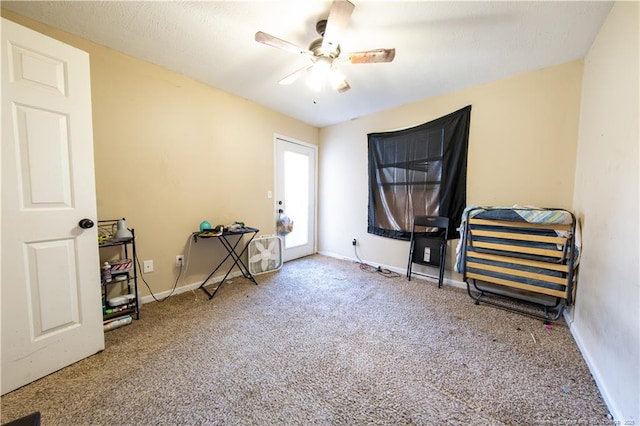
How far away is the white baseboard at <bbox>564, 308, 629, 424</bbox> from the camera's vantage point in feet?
3.67

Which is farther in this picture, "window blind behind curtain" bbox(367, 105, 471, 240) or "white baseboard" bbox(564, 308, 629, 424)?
"window blind behind curtain" bbox(367, 105, 471, 240)

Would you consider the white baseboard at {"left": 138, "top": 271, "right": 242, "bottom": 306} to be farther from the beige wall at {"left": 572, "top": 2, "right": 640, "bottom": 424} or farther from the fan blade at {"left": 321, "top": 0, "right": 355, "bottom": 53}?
the beige wall at {"left": 572, "top": 2, "right": 640, "bottom": 424}

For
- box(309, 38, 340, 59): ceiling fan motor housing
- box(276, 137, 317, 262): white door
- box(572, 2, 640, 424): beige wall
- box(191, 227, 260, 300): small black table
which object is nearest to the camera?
box(572, 2, 640, 424): beige wall

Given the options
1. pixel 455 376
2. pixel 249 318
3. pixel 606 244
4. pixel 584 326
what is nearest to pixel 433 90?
pixel 606 244

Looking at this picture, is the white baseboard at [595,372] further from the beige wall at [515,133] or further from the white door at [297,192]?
the white door at [297,192]

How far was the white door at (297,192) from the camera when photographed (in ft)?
11.6

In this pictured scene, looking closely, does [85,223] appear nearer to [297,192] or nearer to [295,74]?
[295,74]

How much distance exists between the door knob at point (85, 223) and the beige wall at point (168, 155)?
0.70 metres

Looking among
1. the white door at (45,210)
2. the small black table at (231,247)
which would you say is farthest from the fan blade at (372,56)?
the small black table at (231,247)

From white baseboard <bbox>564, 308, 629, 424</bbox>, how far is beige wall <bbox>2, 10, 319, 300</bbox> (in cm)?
321

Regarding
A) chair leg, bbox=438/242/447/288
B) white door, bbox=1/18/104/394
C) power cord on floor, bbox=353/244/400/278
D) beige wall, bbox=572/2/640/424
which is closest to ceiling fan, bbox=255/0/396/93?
white door, bbox=1/18/104/394

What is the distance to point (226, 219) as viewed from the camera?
2.91 m

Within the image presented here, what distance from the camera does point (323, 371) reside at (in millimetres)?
1431

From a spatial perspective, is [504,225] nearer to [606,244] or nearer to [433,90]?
[606,244]
